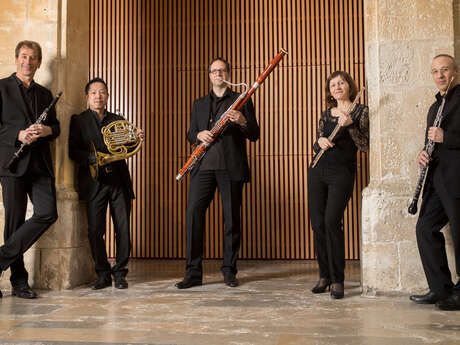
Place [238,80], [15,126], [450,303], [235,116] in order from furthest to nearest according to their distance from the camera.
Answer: [238,80] < [235,116] < [15,126] < [450,303]

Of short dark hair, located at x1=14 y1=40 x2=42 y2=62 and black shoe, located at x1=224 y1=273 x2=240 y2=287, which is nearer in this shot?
short dark hair, located at x1=14 y1=40 x2=42 y2=62

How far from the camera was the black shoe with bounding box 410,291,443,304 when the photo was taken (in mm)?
3184

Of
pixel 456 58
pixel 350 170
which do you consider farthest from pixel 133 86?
pixel 456 58

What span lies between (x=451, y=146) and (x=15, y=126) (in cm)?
304

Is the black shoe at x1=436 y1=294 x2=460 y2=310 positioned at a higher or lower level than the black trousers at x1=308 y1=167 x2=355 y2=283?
lower

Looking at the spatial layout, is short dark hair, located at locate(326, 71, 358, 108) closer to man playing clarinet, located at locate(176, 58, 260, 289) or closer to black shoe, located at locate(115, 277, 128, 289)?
man playing clarinet, located at locate(176, 58, 260, 289)

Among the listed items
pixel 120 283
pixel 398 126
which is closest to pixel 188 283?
pixel 120 283

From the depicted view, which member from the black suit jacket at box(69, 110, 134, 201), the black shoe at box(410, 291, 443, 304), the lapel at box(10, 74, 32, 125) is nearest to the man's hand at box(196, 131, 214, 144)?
the black suit jacket at box(69, 110, 134, 201)

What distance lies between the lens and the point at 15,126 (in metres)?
3.73

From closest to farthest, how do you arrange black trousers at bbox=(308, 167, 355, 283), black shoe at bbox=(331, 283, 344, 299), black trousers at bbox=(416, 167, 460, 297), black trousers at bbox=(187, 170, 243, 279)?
black trousers at bbox=(416, 167, 460, 297)
black shoe at bbox=(331, 283, 344, 299)
black trousers at bbox=(308, 167, 355, 283)
black trousers at bbox=(187, 170, 243, 279)

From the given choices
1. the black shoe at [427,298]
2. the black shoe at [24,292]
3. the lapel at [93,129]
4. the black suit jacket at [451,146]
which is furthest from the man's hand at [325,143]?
the black shoe at [24,292]

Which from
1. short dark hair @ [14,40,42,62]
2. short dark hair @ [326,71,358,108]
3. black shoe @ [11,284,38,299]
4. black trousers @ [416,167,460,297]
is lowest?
black shoe @ [11,284,38,299]

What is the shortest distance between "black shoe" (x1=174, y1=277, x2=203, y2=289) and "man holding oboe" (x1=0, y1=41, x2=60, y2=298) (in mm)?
1078

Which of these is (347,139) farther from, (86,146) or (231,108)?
(86,146)
